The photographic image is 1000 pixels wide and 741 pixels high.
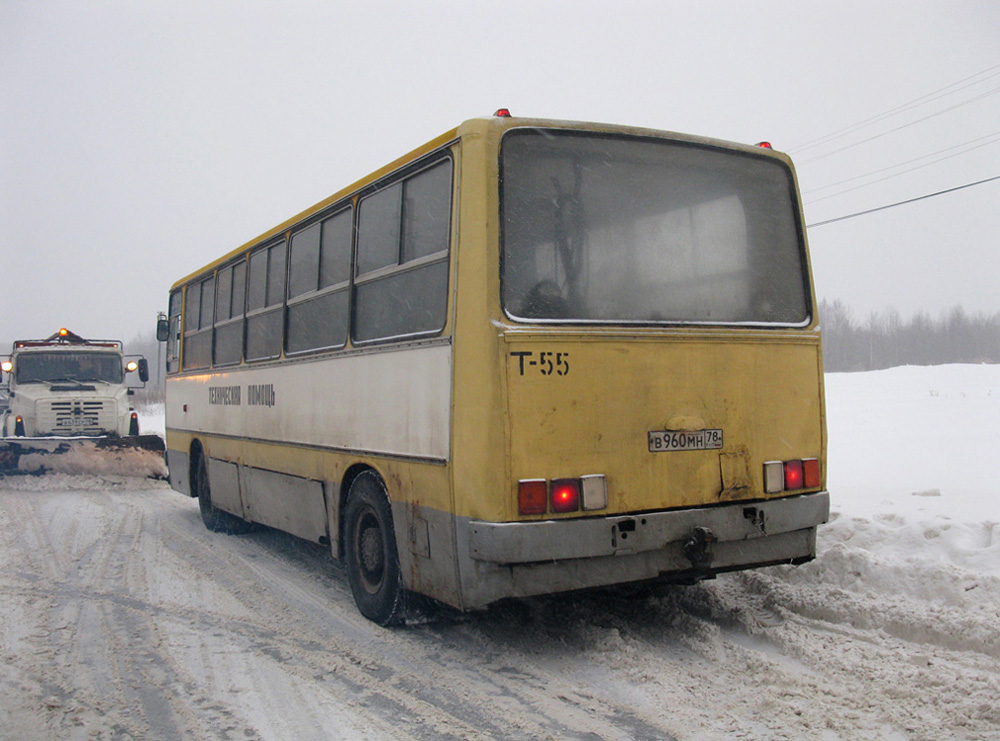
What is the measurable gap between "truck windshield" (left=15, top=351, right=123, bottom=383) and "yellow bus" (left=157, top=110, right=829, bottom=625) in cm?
1369

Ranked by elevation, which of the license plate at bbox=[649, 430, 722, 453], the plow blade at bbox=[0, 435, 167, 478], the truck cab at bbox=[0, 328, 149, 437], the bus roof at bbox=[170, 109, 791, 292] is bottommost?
the plow blade at bbox=[0, 435, 167, 478]

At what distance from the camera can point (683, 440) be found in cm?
501

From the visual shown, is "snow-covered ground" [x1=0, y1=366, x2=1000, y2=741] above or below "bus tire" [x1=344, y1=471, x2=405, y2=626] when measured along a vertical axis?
below

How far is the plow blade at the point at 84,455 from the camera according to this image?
15.5 m

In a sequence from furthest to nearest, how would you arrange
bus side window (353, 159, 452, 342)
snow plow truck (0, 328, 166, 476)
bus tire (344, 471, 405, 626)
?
snow plow truck (0, 328, 166, 476) → bus tire (344, 471, 405, 626) → bus side window (353, 159, 452, 342)

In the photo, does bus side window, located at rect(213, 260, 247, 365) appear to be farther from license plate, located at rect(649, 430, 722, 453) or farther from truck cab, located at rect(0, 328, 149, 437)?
truck cab, located at rect(0, 328, 149, 437)

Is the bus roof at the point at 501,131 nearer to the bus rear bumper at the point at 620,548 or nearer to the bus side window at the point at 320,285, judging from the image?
the bus side window at the point at 320,285

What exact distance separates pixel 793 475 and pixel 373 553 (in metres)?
2.90

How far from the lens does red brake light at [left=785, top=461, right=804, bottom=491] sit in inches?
212

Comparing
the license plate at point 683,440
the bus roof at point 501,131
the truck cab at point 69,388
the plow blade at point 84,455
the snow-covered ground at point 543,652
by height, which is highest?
the bus roof at point 501,131

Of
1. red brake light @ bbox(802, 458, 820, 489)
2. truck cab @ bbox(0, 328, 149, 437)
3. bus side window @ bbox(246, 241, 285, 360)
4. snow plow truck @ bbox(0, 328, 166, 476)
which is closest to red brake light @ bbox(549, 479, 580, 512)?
red brake light @ bbox(802, 458, 820, 489)

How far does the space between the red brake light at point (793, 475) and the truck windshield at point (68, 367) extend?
16.3m

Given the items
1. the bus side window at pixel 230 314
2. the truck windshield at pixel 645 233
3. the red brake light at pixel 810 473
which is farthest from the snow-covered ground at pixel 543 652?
the bus side window at pixel 230 314

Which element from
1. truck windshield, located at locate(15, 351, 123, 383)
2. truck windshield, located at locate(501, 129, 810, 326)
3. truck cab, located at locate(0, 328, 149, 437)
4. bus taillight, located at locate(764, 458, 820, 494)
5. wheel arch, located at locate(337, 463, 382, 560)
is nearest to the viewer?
truck windshield, located at locate(501, 129, 810, 326)
